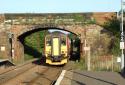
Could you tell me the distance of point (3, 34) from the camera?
5250cm

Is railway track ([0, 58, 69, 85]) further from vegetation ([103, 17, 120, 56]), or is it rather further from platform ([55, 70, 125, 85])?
vegetation ([103, 17, 120, 56])

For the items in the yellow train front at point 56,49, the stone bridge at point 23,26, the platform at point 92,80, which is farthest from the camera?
the stone bridge at point 23,26

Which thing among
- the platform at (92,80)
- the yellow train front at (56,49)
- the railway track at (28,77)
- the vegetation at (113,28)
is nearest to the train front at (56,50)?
the yellow train front at (56,49)

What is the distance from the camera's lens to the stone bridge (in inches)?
2018

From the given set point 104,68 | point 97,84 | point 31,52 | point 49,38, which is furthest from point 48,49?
point 31,52

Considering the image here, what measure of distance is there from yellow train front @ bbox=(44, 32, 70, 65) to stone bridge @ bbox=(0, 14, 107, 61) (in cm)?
883

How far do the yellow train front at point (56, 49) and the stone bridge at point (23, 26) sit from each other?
8828mm

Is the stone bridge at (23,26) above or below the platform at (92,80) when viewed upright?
above

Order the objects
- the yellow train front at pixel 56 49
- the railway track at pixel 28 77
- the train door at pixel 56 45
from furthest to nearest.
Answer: the train door at pixel 56 45
the yellow train front at pixel 56 49
the railway track at pixel 28 77

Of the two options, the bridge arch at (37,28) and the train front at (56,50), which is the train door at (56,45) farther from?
the bridge arch at (37,28)

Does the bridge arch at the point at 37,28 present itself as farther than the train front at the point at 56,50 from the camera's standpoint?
Yes

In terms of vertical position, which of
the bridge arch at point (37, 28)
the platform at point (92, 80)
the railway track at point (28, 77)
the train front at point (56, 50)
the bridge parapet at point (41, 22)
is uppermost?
the bridge parapet at point (41, 22)

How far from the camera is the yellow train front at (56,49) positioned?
41250mm

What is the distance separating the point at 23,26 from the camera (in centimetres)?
5225
